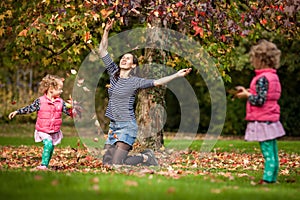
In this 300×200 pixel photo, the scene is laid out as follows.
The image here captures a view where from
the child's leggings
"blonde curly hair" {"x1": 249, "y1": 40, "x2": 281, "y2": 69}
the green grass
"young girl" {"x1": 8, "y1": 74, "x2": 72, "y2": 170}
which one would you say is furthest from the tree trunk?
the green grass

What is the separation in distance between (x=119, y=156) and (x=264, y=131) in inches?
103

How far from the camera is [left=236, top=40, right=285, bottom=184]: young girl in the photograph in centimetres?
612

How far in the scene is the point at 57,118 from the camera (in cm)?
772

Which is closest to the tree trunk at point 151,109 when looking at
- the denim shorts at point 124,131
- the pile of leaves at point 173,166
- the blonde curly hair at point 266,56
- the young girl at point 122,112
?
the pile of leaves at point 173,166

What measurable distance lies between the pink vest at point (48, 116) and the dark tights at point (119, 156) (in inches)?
36.8

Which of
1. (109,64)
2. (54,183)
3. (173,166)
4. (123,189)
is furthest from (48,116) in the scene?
(123,189)

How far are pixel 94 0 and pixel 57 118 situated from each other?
239 cm

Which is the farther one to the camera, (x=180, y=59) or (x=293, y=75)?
(x=293, y=75)

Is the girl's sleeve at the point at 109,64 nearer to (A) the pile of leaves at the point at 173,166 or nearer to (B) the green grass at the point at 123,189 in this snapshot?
(A) the pile of leaves at the point at 173,166

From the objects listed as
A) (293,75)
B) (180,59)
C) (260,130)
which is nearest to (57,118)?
(260,130)

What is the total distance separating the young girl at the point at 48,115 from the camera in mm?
7586

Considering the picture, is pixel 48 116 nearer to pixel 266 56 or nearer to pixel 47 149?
pixel 47 149

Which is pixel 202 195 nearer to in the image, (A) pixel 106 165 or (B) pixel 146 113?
(A) pixel 106 165

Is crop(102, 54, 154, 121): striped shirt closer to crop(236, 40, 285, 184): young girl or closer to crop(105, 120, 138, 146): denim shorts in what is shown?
crop(105, 120, 138, 146): denim shorts
